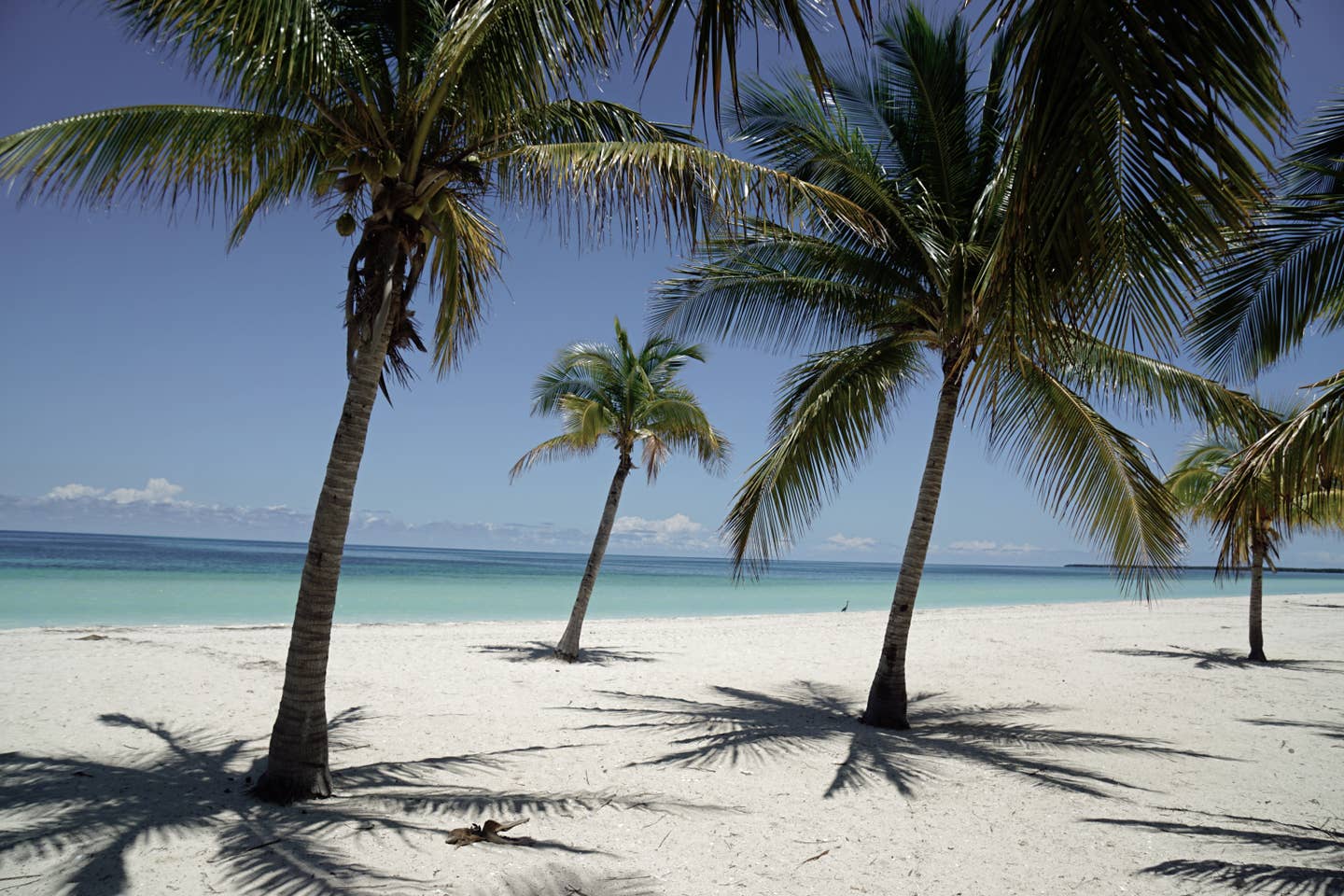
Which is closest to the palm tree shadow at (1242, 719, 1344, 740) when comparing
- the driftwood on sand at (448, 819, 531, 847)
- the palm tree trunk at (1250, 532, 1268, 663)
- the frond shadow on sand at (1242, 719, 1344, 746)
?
the frond shadow on sand at (1242, 719, 1344, 746)

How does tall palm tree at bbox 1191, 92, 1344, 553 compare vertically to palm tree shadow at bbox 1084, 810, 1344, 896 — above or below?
above

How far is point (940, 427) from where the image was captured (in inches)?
287

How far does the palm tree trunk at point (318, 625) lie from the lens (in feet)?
15.4

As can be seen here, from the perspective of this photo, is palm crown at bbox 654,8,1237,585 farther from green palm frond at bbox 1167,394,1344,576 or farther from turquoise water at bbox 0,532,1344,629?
turquoise water at bbox 0,532,1344,629

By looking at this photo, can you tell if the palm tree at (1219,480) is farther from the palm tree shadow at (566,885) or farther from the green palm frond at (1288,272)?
the palm tree shadow at (566,885)

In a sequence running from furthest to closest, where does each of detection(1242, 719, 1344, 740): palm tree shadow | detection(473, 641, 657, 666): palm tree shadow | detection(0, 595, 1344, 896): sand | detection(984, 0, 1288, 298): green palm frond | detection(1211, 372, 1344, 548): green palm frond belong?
1. detection(473, 641, 657, 666): palm tree shadow
2. detection(1242, 719, 1344, 740): palm tree shadow
3. detection(1211, 372, 1344, 548): green palm frond
4. detection(0, 595, 1344, 896): sand
5. detection(984, 0, 1288, 298): green palm frond

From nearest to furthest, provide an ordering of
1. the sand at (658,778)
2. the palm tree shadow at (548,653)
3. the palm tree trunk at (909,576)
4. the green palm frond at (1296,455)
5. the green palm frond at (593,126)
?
1. the sand at (658,778)
2. the green palm frond at (1296,455)
3. the green palm frond at (593,126)
4. the palm tree trunk at (909,576)
5. the palm tree shadow at (548,653)

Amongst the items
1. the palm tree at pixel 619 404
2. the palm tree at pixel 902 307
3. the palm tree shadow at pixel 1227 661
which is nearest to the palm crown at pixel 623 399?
the palm tree at pixel 619 404

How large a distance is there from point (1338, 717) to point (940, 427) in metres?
5.90

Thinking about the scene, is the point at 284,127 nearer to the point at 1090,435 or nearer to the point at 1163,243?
the point at 1163,243

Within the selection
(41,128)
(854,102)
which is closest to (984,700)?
(854,102)

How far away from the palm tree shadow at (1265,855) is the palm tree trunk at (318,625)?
4754mm

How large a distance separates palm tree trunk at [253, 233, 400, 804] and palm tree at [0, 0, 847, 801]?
0.03ft

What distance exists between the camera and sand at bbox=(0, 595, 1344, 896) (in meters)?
3.89
